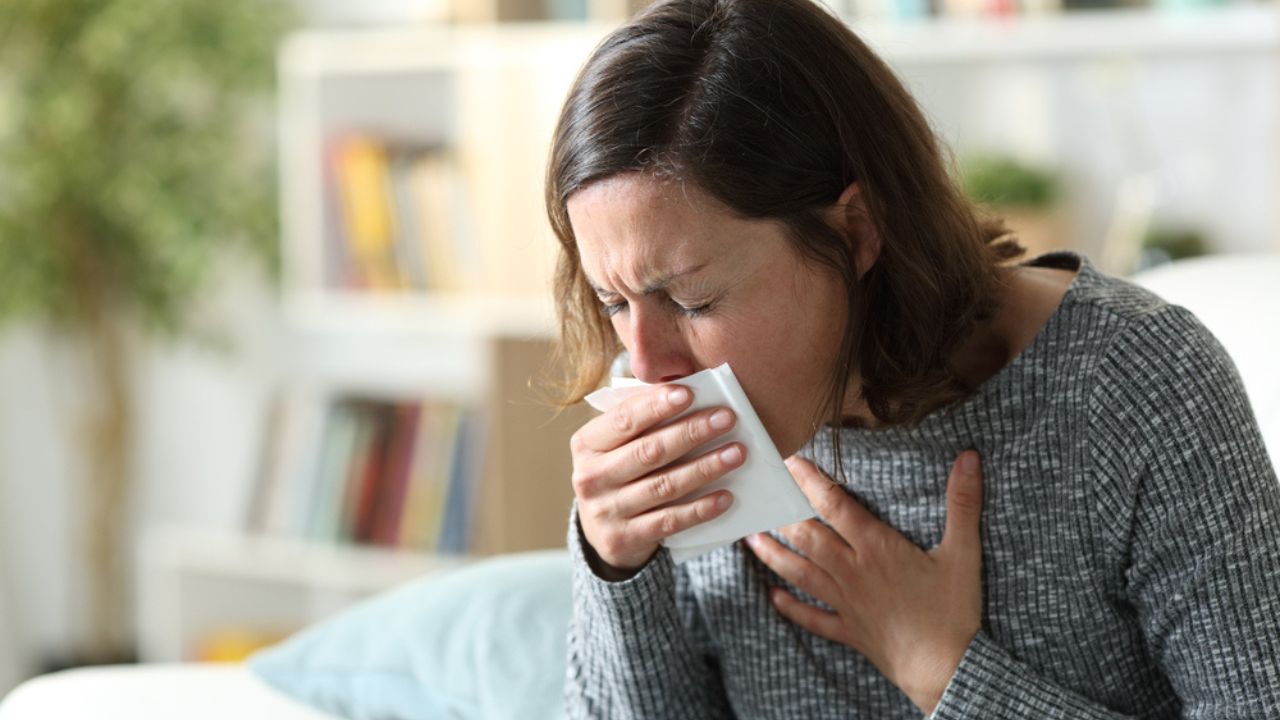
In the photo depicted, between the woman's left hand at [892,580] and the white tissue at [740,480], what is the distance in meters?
0.13

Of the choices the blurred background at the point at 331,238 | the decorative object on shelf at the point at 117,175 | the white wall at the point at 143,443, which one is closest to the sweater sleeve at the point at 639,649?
the blurred background at the point at 331,238

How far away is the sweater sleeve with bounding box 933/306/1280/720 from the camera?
42.4 inches

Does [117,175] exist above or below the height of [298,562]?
above

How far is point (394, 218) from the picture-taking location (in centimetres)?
295

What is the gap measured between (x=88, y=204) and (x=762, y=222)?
2618 mm

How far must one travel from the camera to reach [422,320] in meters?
2.91

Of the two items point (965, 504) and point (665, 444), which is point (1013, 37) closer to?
point (965, 504)

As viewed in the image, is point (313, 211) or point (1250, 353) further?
point (313, 211)

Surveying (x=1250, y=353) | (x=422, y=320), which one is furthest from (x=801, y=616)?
(x=422, y=320)

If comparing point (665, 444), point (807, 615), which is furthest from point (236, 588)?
point (665, 444)

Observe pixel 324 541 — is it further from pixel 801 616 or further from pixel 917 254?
pixel 917 254

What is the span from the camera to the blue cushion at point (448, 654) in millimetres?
1491

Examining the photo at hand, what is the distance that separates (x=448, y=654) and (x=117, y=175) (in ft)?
6.95

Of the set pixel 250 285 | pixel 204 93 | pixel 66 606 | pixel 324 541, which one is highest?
pixel 204 93
